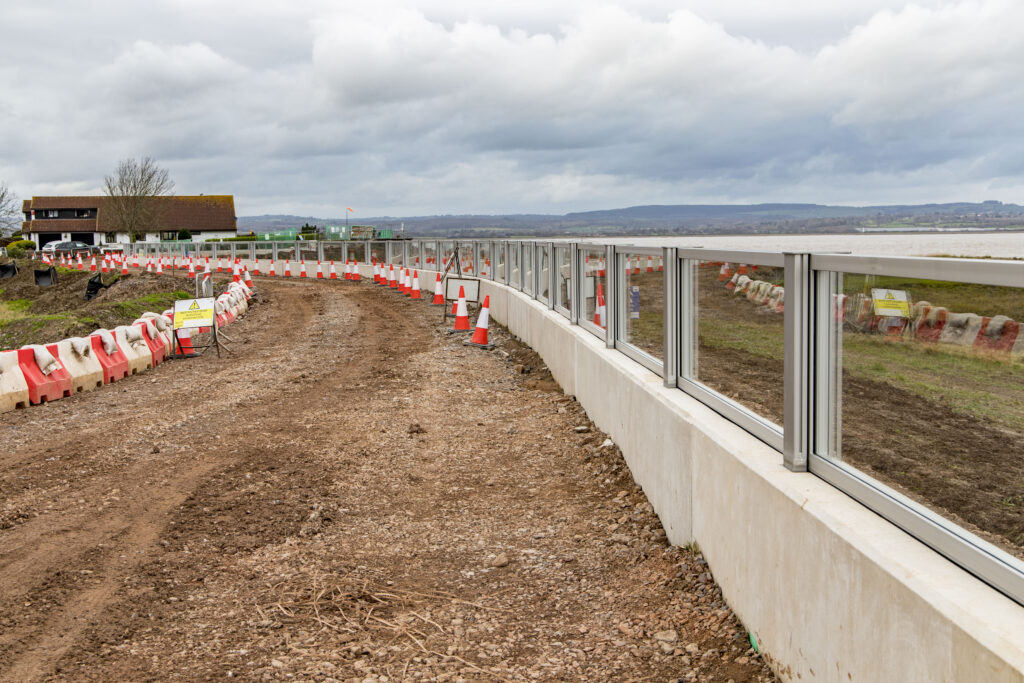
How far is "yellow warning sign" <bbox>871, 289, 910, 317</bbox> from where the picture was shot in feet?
10.2

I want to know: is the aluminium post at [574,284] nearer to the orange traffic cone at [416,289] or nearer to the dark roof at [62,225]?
the orange traffic cone at [416,289]

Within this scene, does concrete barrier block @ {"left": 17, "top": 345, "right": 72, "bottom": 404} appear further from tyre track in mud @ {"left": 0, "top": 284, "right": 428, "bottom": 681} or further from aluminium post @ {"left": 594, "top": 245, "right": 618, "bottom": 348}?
aluminium post @ {"left": 594, "top": 245, "right": 618, "bottom": 348}

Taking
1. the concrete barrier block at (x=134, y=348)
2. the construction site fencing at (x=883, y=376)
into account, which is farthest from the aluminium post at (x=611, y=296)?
the concrete barrier block at (x=134, y=348)

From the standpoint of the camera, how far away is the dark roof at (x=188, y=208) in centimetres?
12925

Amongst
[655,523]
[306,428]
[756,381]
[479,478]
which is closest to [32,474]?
[306,428]

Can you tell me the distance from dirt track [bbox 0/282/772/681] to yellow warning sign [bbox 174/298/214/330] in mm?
4251

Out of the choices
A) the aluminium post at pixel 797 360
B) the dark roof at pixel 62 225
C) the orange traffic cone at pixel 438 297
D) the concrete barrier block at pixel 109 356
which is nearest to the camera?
the aluminium post at pixel 797 360

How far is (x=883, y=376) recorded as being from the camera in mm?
3277

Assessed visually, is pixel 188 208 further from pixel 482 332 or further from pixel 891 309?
pixel 891 309

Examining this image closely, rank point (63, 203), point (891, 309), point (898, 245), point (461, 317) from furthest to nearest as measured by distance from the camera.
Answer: point (63, 203), point (898, 245), point (461, 317), point (891, 309)

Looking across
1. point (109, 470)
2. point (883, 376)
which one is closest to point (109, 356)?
point (109, 470)

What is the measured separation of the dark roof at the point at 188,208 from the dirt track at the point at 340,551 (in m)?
125

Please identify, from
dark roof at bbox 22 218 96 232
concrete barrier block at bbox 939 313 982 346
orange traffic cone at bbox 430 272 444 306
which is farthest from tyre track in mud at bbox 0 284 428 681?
dark roof at bbox 22 218 96 232

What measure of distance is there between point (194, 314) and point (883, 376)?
13.8 metres
